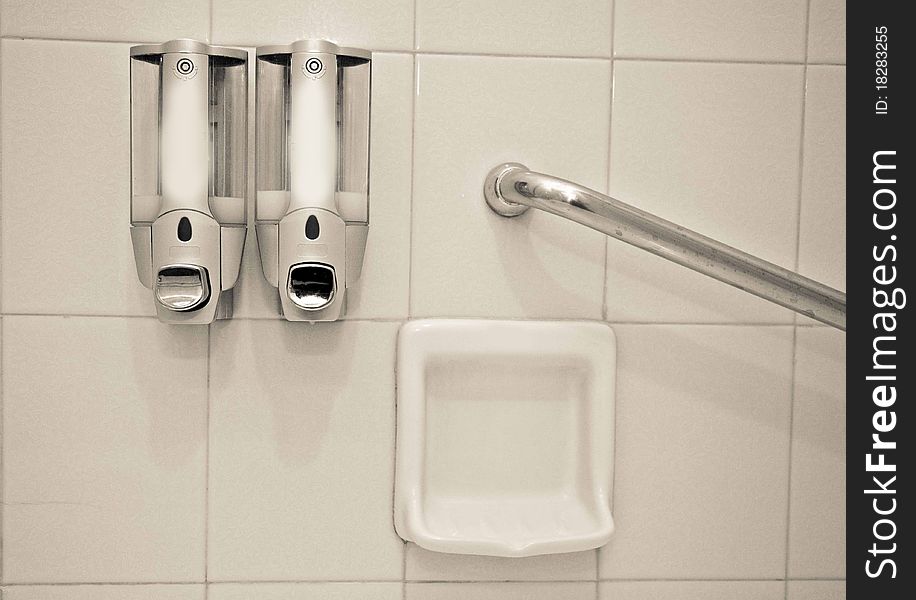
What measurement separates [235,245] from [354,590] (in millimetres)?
383

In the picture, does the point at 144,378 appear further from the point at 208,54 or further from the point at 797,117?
the point at 797,117

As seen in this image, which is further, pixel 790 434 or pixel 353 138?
pixel 790 434

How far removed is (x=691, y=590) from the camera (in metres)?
0.92

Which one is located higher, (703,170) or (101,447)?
(703,170)

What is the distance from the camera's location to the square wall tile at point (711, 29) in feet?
2.91

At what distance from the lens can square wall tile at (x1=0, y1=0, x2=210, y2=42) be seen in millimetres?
839

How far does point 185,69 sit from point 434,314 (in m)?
0.34

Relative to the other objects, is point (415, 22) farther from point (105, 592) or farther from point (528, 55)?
point (105, 592)

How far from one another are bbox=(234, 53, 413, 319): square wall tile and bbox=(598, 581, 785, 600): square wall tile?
1.24 feet

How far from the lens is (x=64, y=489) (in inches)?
33.9

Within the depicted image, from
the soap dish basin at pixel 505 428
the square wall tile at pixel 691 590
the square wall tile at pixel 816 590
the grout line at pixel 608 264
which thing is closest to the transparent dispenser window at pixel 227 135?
the soap dish basin at pixel 505 428

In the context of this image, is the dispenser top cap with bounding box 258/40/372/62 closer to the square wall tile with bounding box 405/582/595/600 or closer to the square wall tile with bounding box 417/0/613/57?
the square wall tile with bounding box 417/0/613/57

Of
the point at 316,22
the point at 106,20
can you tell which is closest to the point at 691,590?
the point at 316,22
